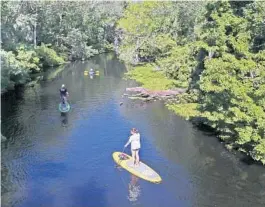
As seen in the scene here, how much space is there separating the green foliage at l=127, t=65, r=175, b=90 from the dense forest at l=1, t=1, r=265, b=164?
0.43 feet

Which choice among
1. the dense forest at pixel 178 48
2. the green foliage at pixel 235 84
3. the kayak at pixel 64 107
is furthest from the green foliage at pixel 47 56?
the green foliage at pixel 235 84

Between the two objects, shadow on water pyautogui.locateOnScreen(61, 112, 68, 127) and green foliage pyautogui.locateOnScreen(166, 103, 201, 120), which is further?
green foliage pyautogui.locateOnScreen(166, 103, 201, 120)

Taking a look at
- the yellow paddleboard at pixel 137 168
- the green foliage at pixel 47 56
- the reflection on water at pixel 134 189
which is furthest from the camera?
the green foliage at pixel 47 56

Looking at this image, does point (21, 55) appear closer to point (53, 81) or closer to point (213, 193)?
point (53, 81)

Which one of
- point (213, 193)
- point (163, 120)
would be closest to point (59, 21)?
point (163, 120)

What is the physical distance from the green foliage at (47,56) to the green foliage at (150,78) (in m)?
14.2

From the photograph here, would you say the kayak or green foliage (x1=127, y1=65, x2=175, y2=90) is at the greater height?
green foliage (x1=127, y1=65, x2=175, y2=90)

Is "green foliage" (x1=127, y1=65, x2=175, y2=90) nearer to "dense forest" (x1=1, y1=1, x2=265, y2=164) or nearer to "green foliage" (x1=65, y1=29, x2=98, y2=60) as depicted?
"dense forest" (x1=1, y1=1, x2=265, y2=164)

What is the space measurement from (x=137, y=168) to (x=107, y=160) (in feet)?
9.37

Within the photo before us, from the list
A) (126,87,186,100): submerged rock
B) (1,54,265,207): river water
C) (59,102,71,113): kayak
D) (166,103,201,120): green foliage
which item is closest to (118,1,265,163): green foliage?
(166,103,201,120): green foliage

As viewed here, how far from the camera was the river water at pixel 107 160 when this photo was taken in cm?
2192

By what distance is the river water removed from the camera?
Result: 21.9 metres

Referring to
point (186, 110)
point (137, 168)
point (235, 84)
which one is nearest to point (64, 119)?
point (186, 110)

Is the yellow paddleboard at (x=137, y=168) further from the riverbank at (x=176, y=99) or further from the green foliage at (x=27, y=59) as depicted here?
the green foliage at (x=27, y=59)
